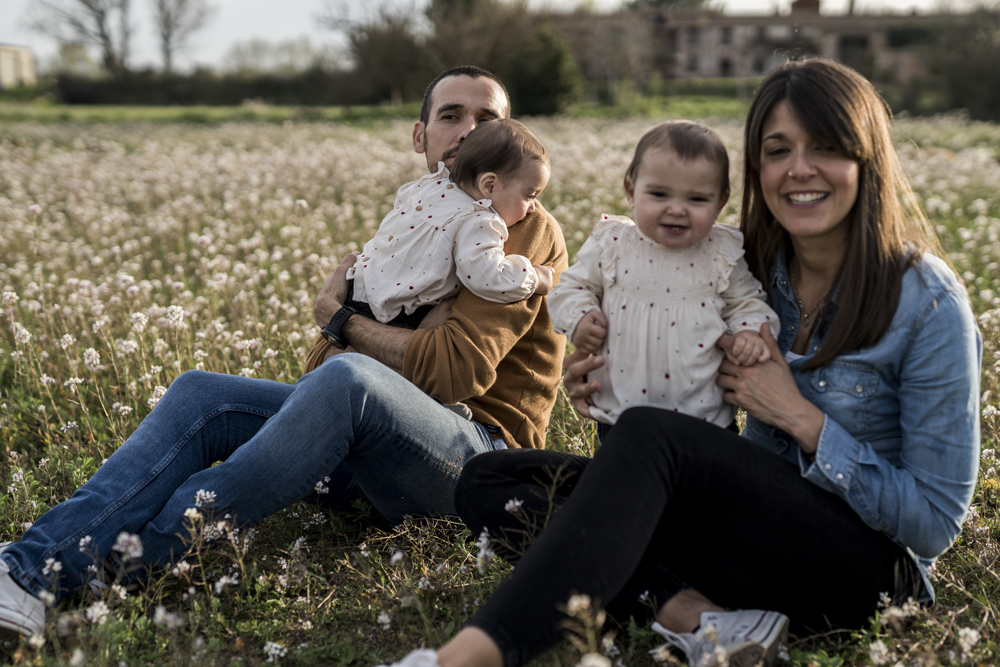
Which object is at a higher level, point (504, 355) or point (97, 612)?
point (504, 355)

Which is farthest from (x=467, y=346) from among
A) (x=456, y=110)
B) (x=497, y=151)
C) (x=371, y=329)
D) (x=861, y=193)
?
(x=861, y=193)

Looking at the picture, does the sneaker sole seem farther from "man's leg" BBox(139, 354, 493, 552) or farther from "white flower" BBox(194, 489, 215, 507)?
"white flower" BBox(194, 489, 215, 507)

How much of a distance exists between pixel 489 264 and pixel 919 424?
4.98 feet

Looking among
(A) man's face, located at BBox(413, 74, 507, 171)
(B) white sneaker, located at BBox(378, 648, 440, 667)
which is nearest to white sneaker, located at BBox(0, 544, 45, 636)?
(B) white sneaker, located at BBox(378, 648, 440, 667)

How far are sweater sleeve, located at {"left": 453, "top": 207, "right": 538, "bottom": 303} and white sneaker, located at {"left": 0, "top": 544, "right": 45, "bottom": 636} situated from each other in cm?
179

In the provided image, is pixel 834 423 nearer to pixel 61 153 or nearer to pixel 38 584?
pixel 38 584

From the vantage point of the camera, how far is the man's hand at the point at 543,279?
318 centimetres

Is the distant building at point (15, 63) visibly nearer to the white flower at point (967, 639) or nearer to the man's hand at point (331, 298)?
the man's hand at point (331, 298)

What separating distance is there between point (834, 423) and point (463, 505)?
50.4 inches

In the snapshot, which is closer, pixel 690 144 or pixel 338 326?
pixel 690 144

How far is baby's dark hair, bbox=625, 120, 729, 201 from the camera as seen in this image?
265 centimetres

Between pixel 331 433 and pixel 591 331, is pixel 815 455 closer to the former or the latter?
pixel 591 331

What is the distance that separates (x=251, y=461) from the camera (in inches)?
109

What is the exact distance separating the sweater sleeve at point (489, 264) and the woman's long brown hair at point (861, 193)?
98cm
